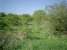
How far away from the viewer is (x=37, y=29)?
166 inches

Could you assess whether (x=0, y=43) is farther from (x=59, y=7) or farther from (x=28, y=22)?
(x=59, y=7)

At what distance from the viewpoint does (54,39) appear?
3.95m

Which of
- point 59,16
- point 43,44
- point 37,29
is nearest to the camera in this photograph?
point 43,44

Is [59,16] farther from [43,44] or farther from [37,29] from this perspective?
[43,44]

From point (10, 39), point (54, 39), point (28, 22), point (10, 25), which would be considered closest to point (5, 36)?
point (10, 39)

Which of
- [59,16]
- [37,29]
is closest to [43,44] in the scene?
[37,29]

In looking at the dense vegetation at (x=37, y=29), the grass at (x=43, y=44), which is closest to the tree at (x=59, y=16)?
the dense vegetation at (x=37, y=29)

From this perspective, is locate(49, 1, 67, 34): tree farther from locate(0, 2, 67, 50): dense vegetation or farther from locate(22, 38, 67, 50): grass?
locate(22, 38, 67, 50): grass

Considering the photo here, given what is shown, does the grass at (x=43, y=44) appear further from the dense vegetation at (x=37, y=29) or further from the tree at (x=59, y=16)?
the tree at (x=59, y=16)

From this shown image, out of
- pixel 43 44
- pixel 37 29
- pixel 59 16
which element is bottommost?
pixel 43 44

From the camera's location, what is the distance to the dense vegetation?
11.9 feet

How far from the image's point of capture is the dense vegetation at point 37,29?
11.9ft

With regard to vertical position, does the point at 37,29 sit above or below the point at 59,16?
below

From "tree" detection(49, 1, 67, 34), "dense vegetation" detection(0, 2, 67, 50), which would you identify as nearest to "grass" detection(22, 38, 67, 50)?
"dense vegetation" detection(0, 2, 67, 50)
